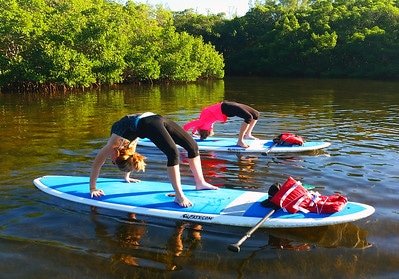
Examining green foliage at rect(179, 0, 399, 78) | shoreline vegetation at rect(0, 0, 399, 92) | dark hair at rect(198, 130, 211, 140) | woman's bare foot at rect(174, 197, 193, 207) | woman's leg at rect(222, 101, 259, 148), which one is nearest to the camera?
woman's bare foot at rect(174, 197, 193, 207)

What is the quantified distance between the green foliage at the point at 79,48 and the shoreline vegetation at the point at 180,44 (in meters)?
0.07

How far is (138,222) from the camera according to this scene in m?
6.20

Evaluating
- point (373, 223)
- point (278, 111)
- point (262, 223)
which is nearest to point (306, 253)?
point (262, 223)

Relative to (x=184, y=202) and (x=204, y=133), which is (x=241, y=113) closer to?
(x=204, y=133)

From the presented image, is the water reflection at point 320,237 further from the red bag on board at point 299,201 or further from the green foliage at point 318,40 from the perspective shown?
the green foliage at point 318,40

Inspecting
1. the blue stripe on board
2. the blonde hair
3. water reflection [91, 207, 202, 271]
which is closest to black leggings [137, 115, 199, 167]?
the blonde hair

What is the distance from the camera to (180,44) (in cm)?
4291

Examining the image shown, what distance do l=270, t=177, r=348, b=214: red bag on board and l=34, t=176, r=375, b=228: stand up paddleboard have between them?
82 millimetres

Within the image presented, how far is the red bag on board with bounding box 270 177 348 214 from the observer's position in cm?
576

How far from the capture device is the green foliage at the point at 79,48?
92.3ft

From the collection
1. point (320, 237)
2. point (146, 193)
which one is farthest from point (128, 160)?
point (320, 237)

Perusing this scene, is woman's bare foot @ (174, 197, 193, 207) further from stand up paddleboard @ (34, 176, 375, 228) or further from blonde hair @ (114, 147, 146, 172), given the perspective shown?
blonde hair @ (114, 147, 146, 172)

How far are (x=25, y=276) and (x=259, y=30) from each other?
225 feet

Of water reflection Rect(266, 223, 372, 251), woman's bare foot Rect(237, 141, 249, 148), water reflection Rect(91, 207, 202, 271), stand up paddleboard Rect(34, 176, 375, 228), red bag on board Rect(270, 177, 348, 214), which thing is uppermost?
red bag on board Rect(270, 177, 348, 214)
